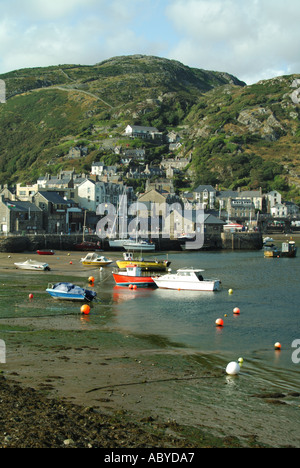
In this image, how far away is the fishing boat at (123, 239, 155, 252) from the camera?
65.8m

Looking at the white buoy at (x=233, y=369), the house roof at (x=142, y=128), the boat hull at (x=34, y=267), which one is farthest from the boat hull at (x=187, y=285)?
the house roof at (x=142, y=128)

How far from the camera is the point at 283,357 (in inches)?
760

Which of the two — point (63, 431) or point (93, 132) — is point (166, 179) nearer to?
point (93, 132)

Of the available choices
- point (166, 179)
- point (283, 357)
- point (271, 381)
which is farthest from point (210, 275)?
point (166, 179)

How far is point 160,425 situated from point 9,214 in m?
58.7

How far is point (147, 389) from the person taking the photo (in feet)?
48.4

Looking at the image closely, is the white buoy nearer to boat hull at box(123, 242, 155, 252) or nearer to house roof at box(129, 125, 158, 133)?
boat hull at box(123, 242, 155, 252)

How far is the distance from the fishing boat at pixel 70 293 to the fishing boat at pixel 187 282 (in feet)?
26.3

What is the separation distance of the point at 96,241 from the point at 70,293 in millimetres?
39456

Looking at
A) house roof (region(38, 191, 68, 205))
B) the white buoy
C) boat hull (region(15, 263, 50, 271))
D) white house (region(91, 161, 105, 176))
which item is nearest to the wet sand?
the white buoy

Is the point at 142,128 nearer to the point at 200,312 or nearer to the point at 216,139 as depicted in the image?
the point at 216,139

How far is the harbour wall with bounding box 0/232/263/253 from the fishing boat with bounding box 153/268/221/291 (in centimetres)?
2735

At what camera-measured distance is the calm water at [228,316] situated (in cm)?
2092

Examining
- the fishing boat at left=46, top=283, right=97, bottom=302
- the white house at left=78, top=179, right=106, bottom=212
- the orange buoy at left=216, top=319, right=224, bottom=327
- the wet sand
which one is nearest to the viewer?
the wet sand
